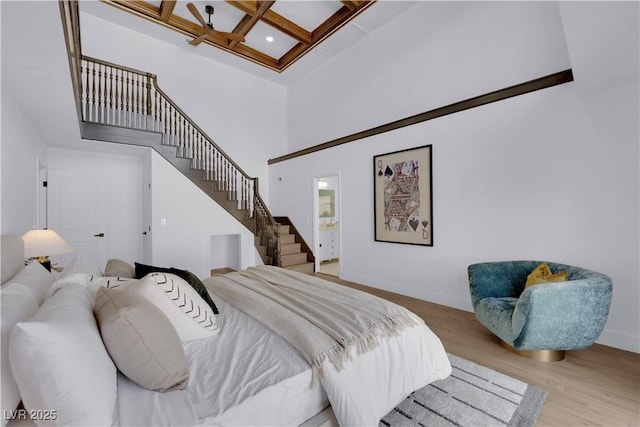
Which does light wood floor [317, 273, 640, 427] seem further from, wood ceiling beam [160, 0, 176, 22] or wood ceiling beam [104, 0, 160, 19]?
wood ceiling beam [104, 0, 160, 19]

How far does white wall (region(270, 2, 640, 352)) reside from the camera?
2.67m

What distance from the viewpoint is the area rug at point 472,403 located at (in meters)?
1.71

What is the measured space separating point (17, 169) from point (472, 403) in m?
4.51

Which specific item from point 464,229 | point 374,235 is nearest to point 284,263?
point 374,235

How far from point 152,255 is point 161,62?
3.97m

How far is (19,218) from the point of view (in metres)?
2.86

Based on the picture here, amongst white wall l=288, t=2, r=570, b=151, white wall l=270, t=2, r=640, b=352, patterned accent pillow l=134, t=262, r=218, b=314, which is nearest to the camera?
patterned accent pillow l=134, t=262, r=218, b=314

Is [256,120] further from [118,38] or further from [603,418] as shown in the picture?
[603,418]

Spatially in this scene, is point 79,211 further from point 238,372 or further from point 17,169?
point 238,372

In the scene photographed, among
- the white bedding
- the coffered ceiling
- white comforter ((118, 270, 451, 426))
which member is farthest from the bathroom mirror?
the white bedding

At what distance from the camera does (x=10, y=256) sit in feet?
4.95

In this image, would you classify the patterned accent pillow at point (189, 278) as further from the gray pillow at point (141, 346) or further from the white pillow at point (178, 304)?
the gray pillow at point (141, 346)

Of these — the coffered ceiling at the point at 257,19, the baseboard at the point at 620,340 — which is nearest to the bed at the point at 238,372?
the baseboard at the point at 620,340

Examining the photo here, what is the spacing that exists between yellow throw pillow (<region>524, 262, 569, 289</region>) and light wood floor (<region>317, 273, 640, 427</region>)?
2.28 feet
